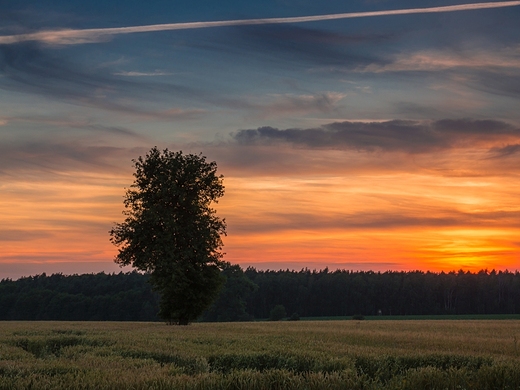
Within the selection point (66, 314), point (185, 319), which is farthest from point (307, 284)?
point (185, 319)

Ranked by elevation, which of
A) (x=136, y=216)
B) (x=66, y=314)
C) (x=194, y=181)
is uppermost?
(x=194, y=181)

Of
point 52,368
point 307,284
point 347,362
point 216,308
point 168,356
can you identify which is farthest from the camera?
point 307,284

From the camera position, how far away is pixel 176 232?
45188 millimetres

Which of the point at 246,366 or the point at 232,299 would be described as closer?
the point at 246,366

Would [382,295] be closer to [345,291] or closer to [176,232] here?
[345,291]

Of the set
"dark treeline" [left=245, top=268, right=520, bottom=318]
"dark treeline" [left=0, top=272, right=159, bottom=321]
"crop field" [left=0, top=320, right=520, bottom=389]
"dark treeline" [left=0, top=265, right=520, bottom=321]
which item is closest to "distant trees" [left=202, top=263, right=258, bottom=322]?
"dark treeline" [left=0, top=272, right=159, bottom=321]

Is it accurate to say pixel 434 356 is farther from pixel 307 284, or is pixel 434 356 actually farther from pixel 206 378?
pixel 307 284

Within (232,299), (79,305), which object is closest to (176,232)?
(232,299)

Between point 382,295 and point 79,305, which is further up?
point 382,295

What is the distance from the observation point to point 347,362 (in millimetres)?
15922

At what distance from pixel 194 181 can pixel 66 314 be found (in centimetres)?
9212

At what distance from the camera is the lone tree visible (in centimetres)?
4456

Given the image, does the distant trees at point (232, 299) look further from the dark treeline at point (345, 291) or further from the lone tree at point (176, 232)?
the lone tree at point (176, 232)

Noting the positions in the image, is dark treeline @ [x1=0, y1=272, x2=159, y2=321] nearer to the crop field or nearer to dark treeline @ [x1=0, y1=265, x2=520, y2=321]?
dark treeline @ [x1=0, y1=265, x2=520, y2=321]
